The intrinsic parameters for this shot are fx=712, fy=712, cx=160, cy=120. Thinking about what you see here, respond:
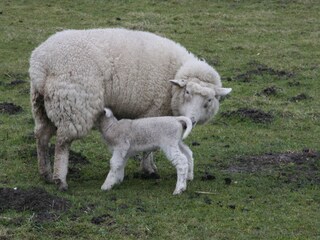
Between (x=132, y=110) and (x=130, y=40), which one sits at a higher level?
(x=130, y=40)

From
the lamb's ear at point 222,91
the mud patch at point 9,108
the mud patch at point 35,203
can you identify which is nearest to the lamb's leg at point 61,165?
the mud patch at point 35,203

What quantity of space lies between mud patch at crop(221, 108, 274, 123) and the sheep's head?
3909 millimetres

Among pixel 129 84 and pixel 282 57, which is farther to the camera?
pixel 282 57

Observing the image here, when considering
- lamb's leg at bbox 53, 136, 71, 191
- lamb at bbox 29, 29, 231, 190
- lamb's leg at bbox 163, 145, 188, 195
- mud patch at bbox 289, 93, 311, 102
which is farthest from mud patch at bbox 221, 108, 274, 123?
lamb's leg at bbox 53, 136, 71, 191

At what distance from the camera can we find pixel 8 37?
20.4 meters

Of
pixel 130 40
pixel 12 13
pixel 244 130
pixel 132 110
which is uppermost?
pixel 130 40

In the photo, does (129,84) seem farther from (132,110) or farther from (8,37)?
(8,37)

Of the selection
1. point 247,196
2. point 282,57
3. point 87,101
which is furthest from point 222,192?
point 282,57

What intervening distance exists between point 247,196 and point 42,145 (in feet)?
9.52

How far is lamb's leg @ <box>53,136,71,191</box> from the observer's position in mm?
9258

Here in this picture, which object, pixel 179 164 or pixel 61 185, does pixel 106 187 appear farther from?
pixel 179 164

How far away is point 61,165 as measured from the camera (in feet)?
A: 30.7

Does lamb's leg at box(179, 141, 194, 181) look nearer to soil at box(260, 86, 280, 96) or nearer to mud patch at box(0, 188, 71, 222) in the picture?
mud patch at box(0, 188, 71, 222)

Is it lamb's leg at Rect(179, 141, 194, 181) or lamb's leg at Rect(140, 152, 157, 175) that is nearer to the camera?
lamb's leg at Rect(179, 141, 194, 181)
